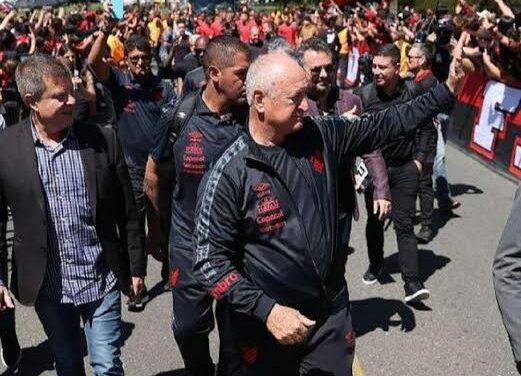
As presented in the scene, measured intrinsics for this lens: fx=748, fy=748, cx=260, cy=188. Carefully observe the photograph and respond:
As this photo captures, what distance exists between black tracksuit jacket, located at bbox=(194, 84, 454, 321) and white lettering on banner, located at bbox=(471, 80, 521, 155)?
7.25m

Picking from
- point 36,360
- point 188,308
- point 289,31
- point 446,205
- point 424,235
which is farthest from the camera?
point 289,31

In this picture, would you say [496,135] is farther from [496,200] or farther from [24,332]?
[24,332]

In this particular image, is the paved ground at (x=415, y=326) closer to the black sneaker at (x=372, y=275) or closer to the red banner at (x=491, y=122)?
the black sneaker at (x=372, y=275)

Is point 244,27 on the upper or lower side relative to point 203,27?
upper

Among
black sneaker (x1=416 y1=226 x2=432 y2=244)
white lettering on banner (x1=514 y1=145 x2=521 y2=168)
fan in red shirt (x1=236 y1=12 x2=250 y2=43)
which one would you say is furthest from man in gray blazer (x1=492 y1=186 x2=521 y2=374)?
fan in red shirt (x1=236 y1=12 x2=250 y2=43)

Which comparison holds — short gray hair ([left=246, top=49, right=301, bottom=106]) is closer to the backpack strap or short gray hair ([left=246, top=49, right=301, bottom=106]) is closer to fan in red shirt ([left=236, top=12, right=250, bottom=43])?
the backpack strap

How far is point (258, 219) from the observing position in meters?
2.96

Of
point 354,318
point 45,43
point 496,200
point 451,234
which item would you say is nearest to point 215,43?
point 354,318

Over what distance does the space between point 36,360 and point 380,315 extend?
8.40 ft

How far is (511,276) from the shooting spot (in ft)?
8.04

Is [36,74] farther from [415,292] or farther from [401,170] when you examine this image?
[415,292]

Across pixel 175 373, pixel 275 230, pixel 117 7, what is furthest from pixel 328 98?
pixel 275 230

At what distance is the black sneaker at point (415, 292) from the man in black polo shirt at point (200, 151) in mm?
2146

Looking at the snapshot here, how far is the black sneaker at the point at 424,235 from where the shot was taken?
7590mm
